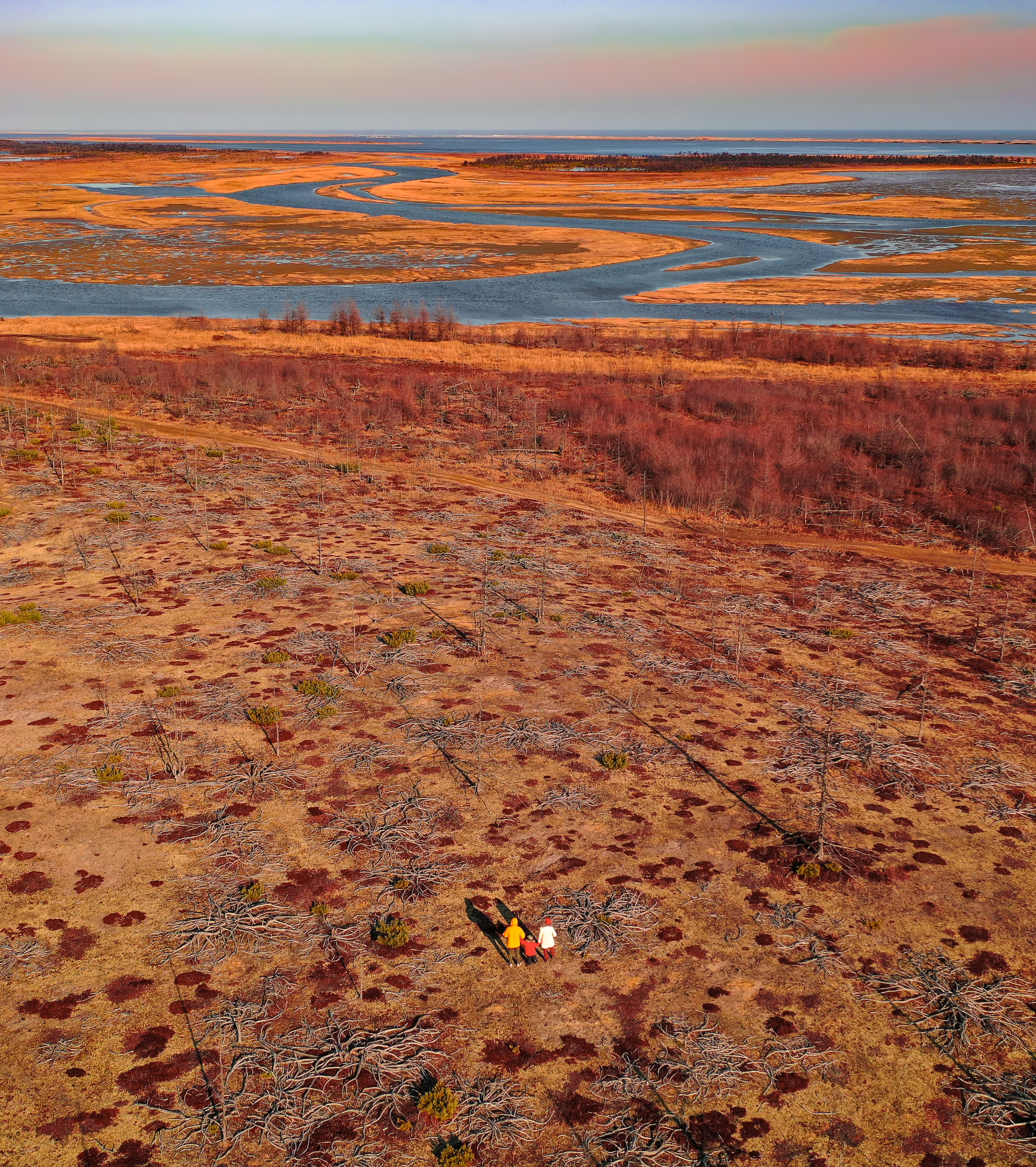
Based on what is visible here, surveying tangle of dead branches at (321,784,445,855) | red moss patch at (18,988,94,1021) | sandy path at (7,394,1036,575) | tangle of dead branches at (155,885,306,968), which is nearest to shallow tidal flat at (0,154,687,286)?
sandy path at (7,394,1036,575)

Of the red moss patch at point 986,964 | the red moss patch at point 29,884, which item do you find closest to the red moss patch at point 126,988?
the red moss patch at point 29,884

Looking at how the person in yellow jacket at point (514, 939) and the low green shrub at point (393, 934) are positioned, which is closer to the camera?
the person in yellow jacket at point (514, 939)

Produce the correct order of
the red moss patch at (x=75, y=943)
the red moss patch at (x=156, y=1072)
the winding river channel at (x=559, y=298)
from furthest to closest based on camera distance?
1. the winding river channel at (x=559, y=298)
2. the red moss patch at (x=75, y=943)
3. the red moss patch at (x=156, y=1072)

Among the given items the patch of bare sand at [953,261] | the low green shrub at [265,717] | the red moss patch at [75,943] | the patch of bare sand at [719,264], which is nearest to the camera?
the red moss patch at [75,943]

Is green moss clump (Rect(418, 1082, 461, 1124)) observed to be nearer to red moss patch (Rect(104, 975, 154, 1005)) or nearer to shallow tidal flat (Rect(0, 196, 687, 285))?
red moss patch (Rect(104, 975, 154, 1005))

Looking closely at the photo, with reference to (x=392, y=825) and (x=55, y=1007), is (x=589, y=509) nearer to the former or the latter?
(x=392, y=825)

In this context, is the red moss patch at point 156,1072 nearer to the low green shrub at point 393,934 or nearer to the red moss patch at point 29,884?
the low green shrub at point 393,934
